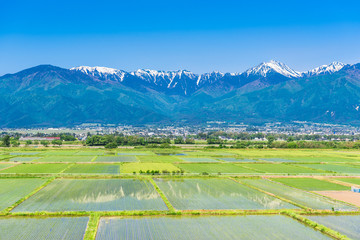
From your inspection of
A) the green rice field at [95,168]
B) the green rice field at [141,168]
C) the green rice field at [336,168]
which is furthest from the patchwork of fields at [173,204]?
the green rice field at [336,168]

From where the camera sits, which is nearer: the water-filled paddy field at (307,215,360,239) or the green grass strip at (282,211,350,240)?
the green grass strip at (282,211,350,240)

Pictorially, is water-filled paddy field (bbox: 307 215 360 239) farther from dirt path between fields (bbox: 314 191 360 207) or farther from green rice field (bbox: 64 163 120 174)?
green rice field (bbox: 64 163 120 174)

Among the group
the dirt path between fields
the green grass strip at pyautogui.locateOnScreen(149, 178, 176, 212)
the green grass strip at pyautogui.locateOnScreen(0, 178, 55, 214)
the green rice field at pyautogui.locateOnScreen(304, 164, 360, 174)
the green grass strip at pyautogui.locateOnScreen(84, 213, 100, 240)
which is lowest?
the green rice field at pyautogui.locateOnScreen(304, 164, 360, 174)

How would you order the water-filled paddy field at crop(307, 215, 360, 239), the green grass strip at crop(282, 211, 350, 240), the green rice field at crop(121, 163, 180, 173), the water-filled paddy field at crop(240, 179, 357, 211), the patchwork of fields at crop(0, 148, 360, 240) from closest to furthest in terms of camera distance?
the green grass strip at crop(282, 211, 350, 240)
the patchwork of fields at crop(0, 148, 360, 240)
the water-filled paddy field at crop(307, 215, 360, 239)
the water-filled paddy field at crop(240, 179, 357, 211)
the green rice field at crop(121, 163, 180, 173)

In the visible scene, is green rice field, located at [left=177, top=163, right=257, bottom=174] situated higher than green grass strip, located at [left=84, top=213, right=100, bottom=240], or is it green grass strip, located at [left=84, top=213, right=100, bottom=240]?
green grass strip, located at [left=84, top=213, right=100, bottom=240]

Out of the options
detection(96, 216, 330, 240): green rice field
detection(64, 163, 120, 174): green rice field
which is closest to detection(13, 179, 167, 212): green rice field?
detection(96, 216, 330, 240): green rice field

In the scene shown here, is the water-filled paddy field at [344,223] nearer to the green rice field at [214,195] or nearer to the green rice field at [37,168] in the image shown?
the green rice field at [214,195]

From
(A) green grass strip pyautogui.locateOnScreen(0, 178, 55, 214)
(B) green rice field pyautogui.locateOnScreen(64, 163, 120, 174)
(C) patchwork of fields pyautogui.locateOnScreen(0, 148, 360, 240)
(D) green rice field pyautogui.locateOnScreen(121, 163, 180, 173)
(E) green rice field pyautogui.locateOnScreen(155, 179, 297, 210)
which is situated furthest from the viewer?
(D) green rice field pyautogui.locateOnScreen(121, 163, 180, 173)

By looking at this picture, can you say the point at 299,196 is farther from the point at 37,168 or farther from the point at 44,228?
the point at 37,168

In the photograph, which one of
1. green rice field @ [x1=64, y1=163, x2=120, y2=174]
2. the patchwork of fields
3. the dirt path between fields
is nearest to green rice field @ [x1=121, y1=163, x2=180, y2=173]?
the patchwork of fields
